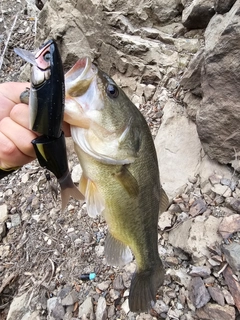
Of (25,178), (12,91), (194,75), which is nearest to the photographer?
(12,91)

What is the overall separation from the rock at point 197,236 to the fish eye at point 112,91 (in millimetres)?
1492

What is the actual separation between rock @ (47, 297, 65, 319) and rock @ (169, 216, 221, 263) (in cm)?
101

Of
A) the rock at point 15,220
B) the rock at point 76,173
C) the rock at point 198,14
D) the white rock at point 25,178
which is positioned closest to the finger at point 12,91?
the rock at point 76,173

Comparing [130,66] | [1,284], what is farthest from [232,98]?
[1,284]

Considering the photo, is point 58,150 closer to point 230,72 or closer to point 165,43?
point 230,72

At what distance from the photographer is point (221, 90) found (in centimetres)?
286

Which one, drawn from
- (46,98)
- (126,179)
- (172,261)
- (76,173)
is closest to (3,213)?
(76,173)

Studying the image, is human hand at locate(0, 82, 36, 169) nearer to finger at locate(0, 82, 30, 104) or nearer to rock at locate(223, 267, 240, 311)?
A: finger at locate(0, 82, 30, 104)

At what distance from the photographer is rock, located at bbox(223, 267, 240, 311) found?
2.22 m

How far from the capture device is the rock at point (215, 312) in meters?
2.18

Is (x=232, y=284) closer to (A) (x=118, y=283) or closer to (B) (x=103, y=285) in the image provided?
(A) (x=118, y=283)

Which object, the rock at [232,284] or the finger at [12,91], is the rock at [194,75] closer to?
the rock at [232,284]

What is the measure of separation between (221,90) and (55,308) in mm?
2206

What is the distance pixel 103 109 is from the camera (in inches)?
59.1
